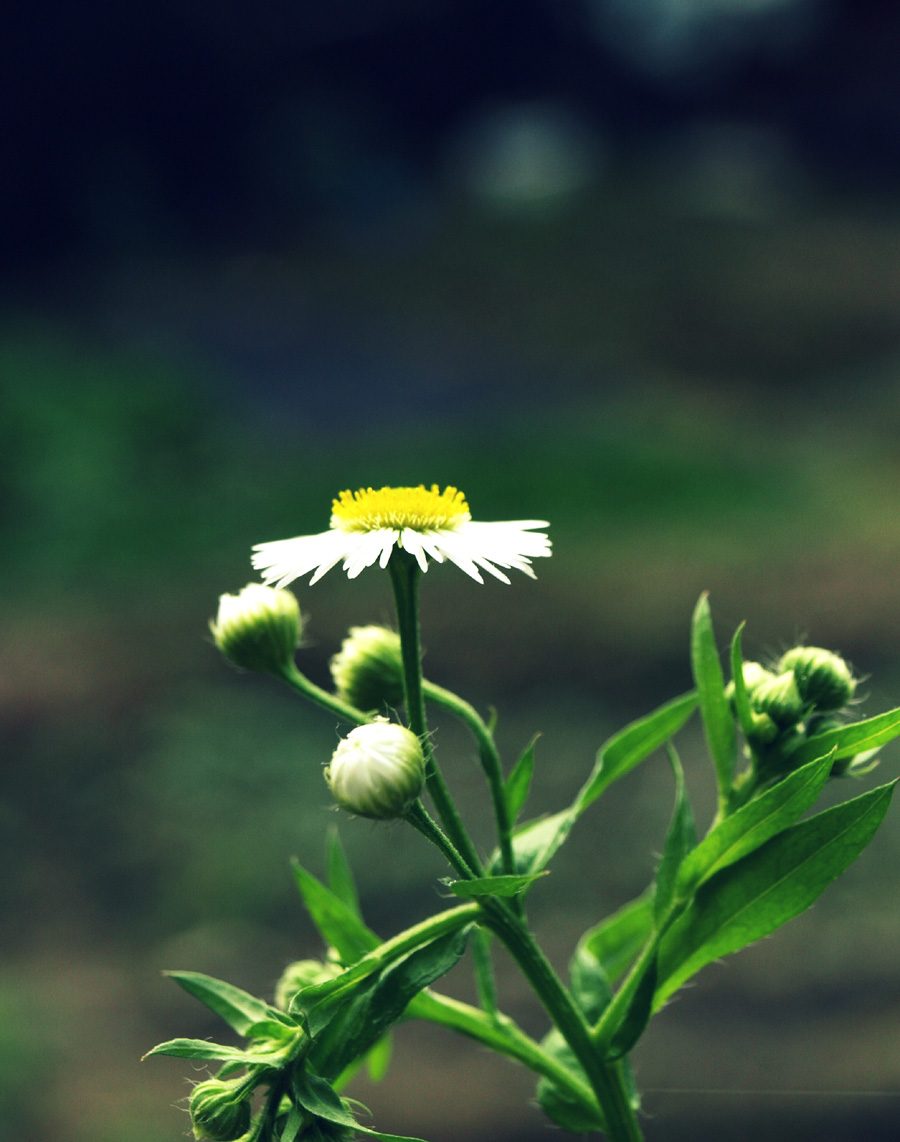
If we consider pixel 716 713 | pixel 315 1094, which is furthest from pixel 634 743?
pixel 315 1094

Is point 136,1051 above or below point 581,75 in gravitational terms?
below

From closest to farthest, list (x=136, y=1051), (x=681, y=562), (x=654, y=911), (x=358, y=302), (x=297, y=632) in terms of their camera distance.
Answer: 1. (x=654, y=911)
2. (x=297, y=632)
3. (x=136, y=1051)
4. (x=681, y=562)
5. (x=358, y=302)

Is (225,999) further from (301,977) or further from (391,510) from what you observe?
(391,510)

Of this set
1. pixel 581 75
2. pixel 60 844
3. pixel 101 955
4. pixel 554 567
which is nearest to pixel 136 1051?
pixel 101 955

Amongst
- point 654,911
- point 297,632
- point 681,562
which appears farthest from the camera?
point 681,562

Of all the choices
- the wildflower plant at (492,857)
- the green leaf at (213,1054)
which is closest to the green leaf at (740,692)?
the wildflower plant at (492,857)

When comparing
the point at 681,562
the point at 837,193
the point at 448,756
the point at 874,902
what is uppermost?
the point at 837,193

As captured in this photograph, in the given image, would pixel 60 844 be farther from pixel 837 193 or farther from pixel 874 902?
pixel 837 193
